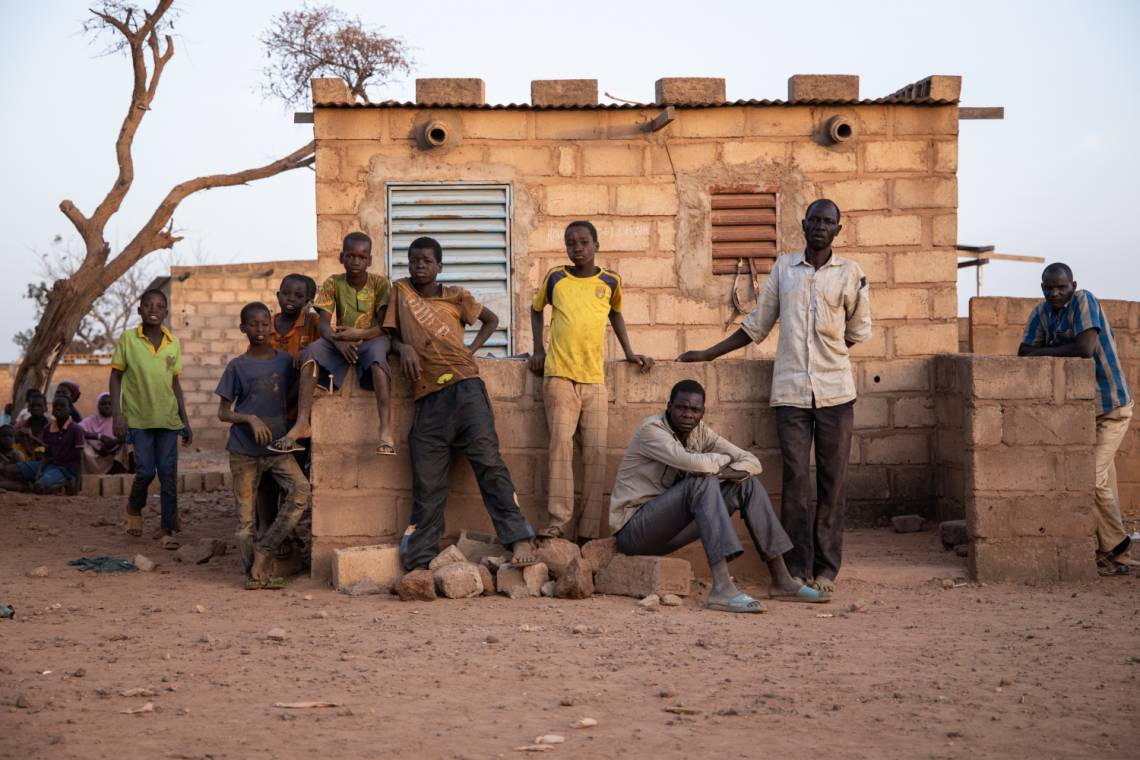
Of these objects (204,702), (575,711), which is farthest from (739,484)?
(204,702)

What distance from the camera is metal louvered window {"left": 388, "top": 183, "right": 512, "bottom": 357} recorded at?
31.1ft

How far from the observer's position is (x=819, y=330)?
6594 mm

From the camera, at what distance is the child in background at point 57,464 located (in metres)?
11.3

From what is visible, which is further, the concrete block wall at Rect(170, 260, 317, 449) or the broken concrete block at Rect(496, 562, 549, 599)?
the concrete block wall at Rect(170, 260, 317, 449)

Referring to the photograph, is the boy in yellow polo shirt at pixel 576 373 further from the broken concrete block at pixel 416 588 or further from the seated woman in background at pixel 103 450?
the seated woman in background at pixel 103 450

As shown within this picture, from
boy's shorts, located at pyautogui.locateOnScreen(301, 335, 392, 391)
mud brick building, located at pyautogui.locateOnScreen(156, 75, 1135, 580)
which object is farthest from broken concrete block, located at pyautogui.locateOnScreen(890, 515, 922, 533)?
boy's shorts, located at pyautogui.locateOnScreen(301, 335, 392, 391)

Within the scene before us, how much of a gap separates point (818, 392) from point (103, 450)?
8500 millimetres

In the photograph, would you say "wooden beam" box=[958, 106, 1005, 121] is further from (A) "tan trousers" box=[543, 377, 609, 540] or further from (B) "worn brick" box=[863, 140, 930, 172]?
(A) "tan trousers" box=[543, 377, 609, 540]

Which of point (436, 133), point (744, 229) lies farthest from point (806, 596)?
point (436, 133)

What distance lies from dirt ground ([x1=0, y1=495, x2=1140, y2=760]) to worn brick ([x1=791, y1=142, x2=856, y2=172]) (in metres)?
3.64

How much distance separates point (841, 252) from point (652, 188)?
1.51 meters

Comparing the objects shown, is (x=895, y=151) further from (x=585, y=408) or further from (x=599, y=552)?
(x=599, y=552)

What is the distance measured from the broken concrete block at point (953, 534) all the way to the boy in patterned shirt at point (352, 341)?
3.60 m

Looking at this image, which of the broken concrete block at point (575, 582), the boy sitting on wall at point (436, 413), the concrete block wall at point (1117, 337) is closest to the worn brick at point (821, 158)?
the concrete block wall at point (1117, 337)
